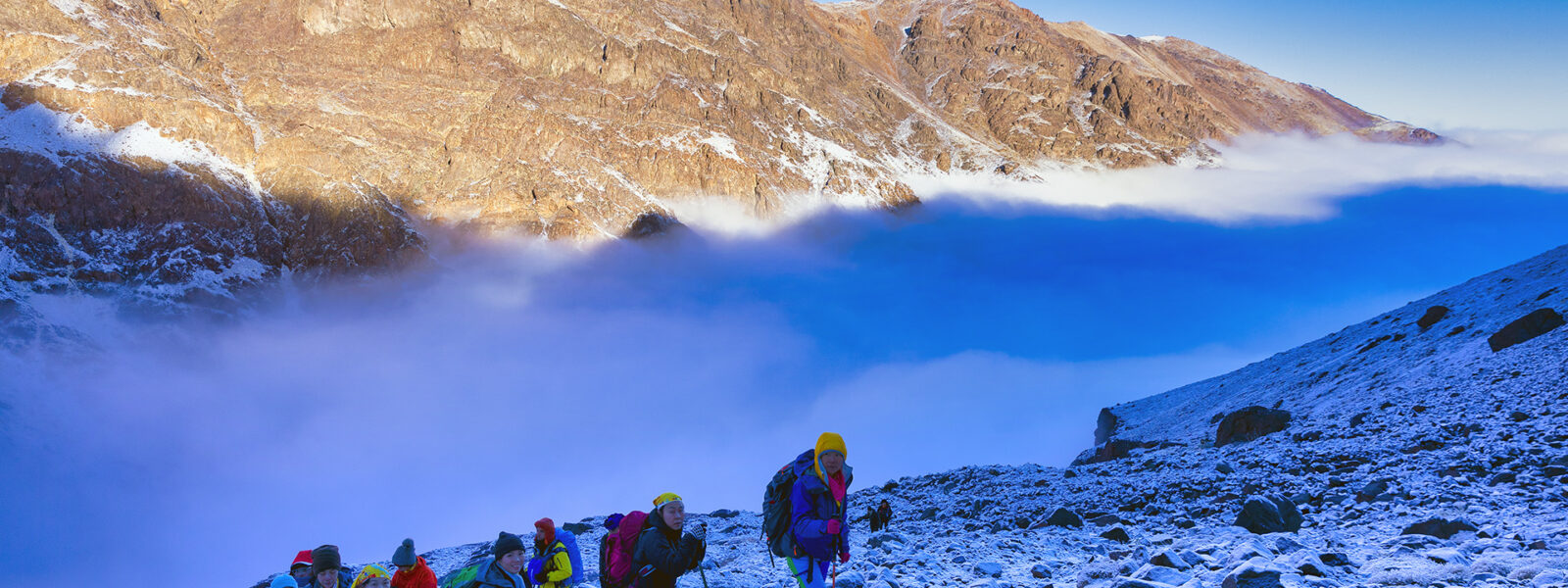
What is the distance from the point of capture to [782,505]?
29.4 ft

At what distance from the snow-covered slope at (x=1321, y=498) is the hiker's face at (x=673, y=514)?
5076 mm

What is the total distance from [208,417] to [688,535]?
22869cm

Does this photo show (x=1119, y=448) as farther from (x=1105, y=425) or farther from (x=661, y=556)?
(x=661, y=556)

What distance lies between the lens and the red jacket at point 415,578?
9000 mm

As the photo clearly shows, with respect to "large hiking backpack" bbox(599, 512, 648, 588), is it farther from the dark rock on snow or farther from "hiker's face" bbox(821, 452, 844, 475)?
the dark rock on snow

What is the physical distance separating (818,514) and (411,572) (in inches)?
175

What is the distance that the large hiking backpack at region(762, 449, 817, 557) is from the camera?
29.1 ft

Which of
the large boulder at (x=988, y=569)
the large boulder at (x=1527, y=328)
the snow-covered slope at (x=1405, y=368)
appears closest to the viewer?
the large boulder at (x=988, y=569)

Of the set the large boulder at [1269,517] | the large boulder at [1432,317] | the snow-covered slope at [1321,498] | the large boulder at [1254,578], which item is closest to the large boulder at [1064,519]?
the snow-covered slope at [1321,498]

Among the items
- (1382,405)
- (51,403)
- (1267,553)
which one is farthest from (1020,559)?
A: (51,403)

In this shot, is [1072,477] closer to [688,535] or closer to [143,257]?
[688,535]

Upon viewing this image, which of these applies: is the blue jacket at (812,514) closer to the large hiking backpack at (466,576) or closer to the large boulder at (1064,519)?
the large hiking backpack at (466,576)

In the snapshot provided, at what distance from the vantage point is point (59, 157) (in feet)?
547

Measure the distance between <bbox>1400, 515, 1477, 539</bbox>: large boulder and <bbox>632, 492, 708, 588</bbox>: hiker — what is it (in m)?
9.98
